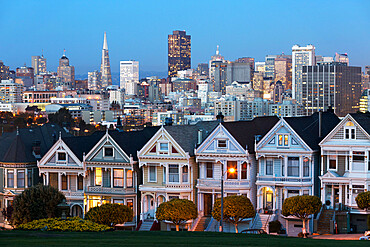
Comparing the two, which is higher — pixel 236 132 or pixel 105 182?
pixel 236 132

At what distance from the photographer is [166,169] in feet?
160

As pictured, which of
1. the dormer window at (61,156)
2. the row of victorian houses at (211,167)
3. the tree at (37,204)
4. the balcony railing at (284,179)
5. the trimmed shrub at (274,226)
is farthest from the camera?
the dormer window at (61,156)

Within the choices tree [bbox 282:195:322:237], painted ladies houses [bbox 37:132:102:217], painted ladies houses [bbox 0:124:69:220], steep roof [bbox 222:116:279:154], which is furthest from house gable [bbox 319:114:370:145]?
painted ladies houses [bbox 0:124:69:220]

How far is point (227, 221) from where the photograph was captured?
154ft

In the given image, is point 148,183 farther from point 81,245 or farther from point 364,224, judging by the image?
point 81,245

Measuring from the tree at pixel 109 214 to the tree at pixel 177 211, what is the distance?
2.13 metres

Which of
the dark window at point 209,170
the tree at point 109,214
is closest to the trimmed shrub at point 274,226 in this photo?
the dark window at point 209,170

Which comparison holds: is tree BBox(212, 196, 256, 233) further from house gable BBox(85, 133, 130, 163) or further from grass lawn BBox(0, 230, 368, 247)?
grass lawn BBox(0, 230, 368, 247)

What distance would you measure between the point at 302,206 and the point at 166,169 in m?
9.08

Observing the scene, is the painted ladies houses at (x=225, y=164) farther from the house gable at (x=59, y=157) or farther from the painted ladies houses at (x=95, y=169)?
the house gable at (x=59, y=157)

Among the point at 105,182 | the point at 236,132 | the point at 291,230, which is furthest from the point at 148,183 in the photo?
the point at 291,230

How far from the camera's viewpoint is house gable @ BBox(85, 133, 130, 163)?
49.9 meters

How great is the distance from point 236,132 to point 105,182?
8.75 m

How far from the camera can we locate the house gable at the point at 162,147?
4828 centimetres
